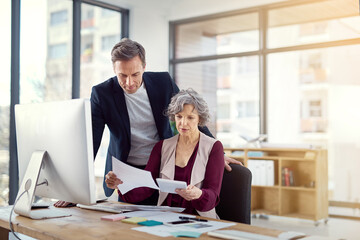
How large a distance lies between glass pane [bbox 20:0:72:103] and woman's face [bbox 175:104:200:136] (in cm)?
362

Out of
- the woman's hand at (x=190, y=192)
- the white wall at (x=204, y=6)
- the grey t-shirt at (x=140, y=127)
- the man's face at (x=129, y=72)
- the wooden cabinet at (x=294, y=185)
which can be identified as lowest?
the wooden cabinet at (x=294, y=185)

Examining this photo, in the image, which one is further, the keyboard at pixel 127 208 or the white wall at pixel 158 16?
the white wall at pixel 158 16

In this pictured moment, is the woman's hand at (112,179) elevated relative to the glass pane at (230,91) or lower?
lower

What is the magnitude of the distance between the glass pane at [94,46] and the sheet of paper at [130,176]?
14.1 feet

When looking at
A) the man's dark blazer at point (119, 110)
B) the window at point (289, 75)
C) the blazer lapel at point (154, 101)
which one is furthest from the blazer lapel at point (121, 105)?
the window at point (289, 75)

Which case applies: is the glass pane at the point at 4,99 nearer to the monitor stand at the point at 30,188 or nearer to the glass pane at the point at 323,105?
the glass pane at the point at 323,105

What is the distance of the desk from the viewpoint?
59.3 inches

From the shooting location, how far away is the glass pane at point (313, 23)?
19.0 ft

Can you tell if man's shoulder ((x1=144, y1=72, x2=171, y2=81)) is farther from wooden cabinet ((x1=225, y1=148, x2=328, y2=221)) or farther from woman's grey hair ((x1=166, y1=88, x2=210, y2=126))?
wooden cabinet ((x1=225, y1=148, x2=328, y2=221))

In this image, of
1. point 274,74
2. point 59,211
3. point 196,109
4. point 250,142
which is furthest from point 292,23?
point 59,211

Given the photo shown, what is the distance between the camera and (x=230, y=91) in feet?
22.1

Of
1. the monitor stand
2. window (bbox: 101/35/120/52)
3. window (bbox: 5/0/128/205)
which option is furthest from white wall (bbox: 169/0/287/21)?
the monitor stand

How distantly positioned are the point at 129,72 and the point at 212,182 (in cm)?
64

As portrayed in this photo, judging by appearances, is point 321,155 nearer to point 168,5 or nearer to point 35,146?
point 168,5
